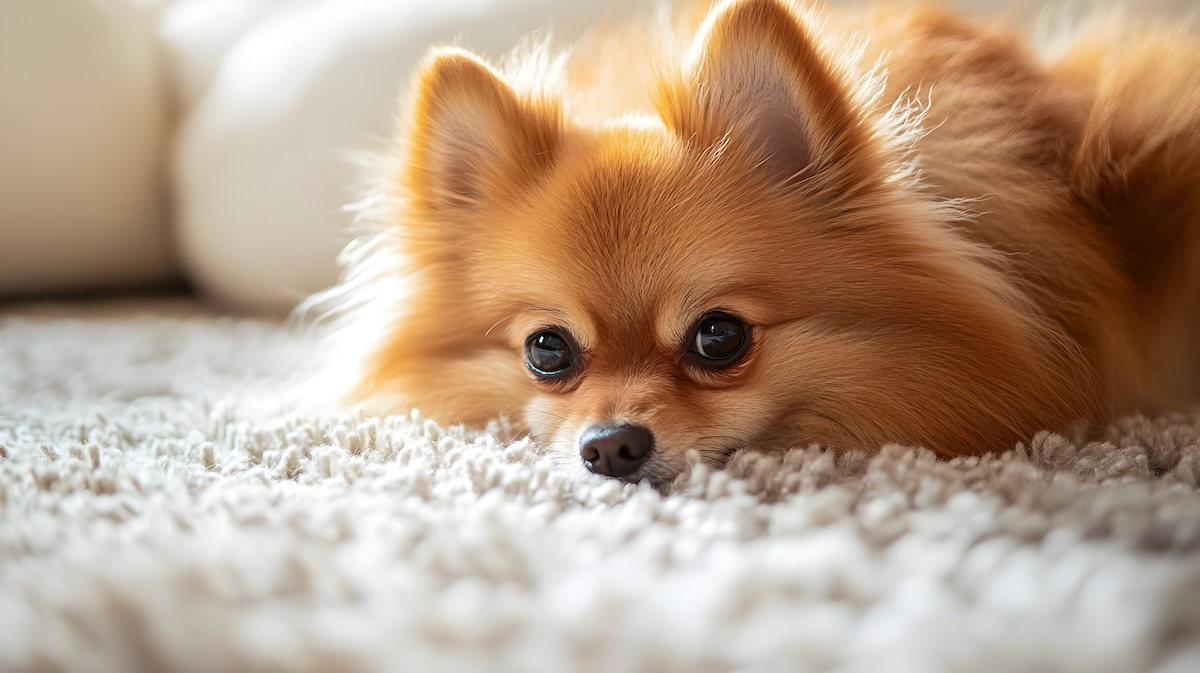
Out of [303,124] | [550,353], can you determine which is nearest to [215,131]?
[303,124]

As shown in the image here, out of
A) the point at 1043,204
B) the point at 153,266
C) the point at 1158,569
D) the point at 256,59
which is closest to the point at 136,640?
the point at 1158,569

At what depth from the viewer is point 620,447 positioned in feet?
4.42

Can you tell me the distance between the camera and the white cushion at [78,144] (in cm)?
258

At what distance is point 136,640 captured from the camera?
2.45ft

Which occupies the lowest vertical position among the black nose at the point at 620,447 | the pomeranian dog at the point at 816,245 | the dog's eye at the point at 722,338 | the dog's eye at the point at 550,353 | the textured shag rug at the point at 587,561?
the textured shag rug at the point at 587,561

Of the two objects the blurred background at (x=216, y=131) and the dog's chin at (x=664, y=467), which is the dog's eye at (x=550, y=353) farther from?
the blurred background at (x=216, y=131)

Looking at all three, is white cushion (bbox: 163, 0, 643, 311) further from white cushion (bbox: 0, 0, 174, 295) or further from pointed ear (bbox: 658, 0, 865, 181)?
pointed ear (bbox: 658, 0, 865, 181)

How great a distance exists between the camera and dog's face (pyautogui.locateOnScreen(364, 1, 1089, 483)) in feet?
4.67

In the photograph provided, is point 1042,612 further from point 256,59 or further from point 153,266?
point 153,266

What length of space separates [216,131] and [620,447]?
2.18 meters

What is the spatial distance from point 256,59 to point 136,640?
Answer: 260 centimetres

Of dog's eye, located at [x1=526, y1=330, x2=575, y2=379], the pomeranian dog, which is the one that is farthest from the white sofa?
dog's eye, located at [x1=526, y1=330, x2=575, y2=379]

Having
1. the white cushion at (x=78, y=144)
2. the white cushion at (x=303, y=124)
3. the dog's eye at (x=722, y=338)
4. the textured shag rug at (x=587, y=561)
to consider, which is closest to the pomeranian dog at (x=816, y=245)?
the dog's eye at (x=722, y=338)

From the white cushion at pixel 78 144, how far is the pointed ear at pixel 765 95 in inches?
83.1
